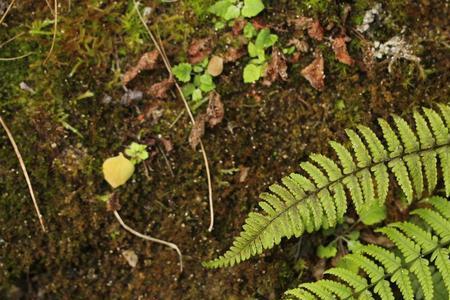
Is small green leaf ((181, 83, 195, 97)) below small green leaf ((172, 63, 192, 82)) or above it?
below

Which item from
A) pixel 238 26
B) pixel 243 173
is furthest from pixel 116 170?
pixel 238 26

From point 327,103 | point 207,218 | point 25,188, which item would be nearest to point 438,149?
point 327,103

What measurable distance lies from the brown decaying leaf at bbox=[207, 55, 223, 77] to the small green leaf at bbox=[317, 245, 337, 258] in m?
1.30

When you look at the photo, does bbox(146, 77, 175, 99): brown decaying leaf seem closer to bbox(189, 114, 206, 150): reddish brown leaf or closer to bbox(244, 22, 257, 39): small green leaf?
bbox(189, 114, 206, 150): reddish brown leaf

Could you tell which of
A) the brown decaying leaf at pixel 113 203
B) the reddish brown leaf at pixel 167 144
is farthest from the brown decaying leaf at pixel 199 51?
the brown decaying leaf at pixel 113 203

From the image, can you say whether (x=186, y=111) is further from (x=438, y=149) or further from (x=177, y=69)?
(x=438, y=149)

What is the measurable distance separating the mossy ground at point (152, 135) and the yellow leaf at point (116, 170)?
2.6 inches

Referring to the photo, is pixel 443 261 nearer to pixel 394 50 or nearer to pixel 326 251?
pixel 326 251

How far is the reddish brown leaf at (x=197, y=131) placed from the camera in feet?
12.6

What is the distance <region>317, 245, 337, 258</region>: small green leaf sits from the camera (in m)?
3.96

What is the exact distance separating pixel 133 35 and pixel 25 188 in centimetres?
116

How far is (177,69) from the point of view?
3811 mm

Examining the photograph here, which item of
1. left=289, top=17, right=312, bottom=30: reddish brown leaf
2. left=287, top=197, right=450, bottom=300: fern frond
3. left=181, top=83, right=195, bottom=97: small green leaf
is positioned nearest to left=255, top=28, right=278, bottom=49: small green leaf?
left=289, top=17, right=312, bottom=30: reddish brown leaf

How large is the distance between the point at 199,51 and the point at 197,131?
50 cm
